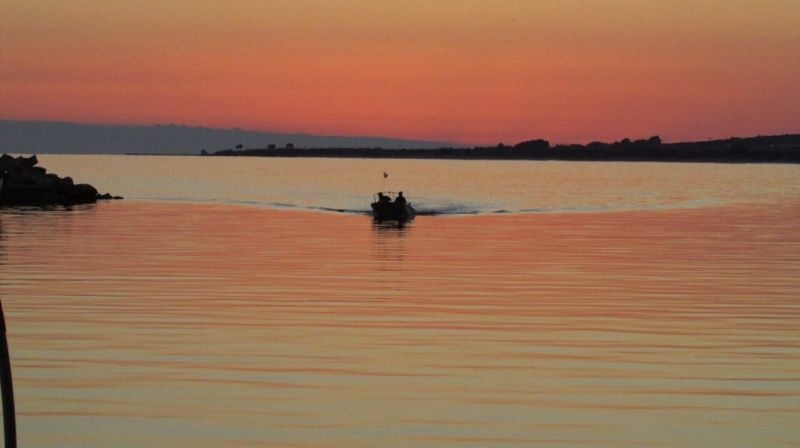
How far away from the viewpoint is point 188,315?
98.1ft

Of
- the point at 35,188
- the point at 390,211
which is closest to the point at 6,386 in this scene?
the point at 390,211

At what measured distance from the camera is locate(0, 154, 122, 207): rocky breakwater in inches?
3748

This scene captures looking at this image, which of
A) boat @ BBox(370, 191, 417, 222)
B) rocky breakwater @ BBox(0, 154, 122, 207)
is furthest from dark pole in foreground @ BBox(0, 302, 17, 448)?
rocky breakwater @ BBox(0, 154, 122, 207)

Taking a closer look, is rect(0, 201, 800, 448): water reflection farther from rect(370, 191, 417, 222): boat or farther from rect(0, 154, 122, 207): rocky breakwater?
rect(0, 154, 122, 207): rocky breakwater

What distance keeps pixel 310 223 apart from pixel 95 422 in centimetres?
5859

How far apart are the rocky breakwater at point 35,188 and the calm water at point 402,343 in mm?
40720

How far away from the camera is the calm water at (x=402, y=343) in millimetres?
18359

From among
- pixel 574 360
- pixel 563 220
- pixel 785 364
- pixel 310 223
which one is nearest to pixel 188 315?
pixel 574 360

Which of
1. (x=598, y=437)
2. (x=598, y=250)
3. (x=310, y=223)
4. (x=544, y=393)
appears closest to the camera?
(x=598, y=437)

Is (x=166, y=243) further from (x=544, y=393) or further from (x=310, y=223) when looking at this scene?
(x=544, y=393)

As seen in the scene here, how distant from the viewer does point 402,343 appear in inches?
1013

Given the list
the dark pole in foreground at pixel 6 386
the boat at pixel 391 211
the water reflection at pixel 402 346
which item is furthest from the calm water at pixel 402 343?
the boat at pixel 391 211

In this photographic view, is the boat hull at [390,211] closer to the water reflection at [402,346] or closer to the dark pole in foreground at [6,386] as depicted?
the water reflection at [402,346]

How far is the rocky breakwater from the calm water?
40720mm
